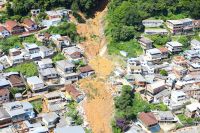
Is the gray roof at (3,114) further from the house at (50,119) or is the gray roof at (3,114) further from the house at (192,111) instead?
the house at (192,111)

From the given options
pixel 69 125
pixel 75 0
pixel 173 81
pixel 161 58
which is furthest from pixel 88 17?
pixel 69 125

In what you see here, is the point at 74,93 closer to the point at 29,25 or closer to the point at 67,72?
the point at 67,72

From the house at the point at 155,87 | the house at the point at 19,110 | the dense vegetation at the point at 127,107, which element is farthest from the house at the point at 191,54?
the house at the point at 19,110

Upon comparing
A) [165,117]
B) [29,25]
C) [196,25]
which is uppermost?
[29,25]

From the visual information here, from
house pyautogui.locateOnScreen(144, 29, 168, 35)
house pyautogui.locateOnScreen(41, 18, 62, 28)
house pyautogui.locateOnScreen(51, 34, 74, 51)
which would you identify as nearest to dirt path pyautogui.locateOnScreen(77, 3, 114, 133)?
house pyautogui.locateOnScreen(51, 34, 74, 51)

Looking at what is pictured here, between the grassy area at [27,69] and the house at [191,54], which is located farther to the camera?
the house at [191,54]

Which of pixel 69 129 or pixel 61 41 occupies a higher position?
pixel 61 41

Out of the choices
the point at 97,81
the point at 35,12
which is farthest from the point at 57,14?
the point at 97,81
